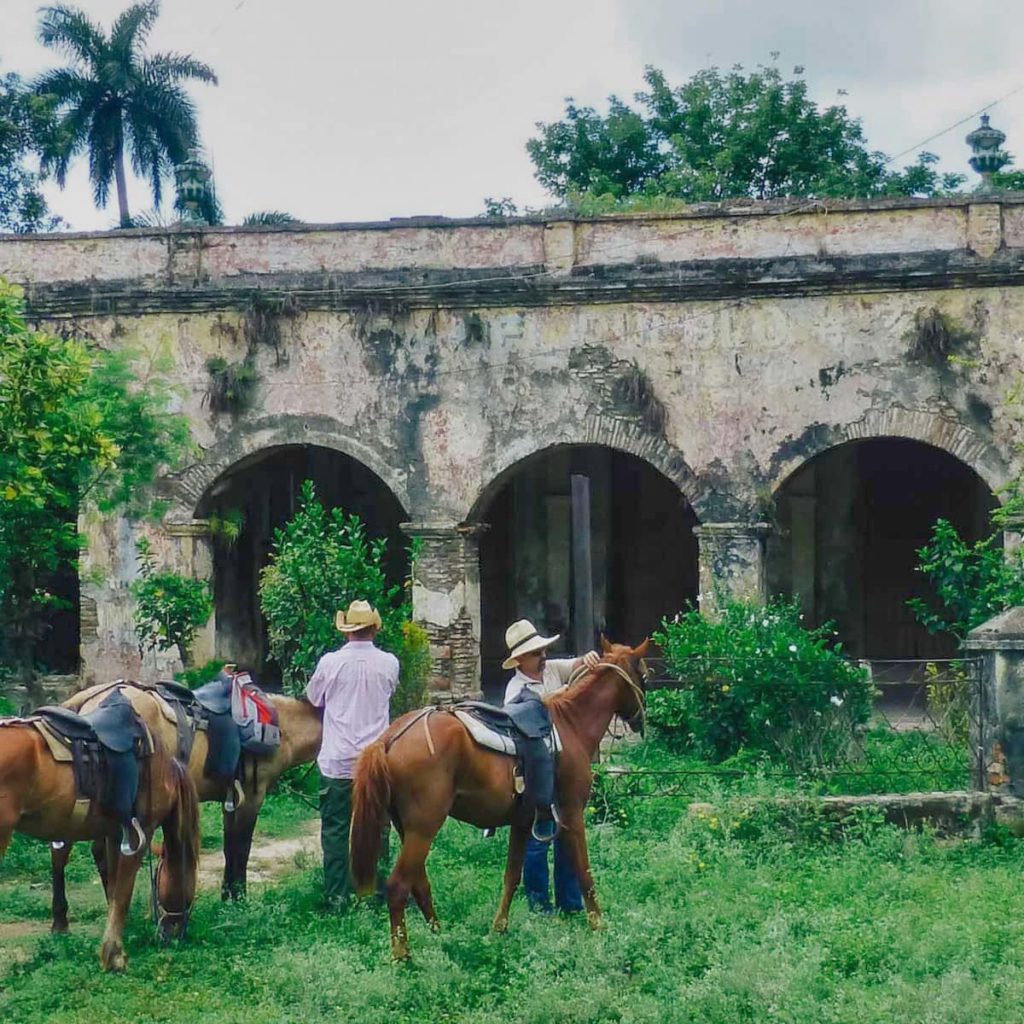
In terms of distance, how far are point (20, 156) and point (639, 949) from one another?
26181mm

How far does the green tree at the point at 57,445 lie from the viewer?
9.57m

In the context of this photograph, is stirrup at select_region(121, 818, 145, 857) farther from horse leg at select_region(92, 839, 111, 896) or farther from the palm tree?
the palm tree

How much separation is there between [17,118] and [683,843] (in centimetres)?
2486

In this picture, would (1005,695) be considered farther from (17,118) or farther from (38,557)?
(17,118)

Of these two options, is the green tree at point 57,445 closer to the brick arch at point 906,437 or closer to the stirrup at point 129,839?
the stirrup at point 129,839

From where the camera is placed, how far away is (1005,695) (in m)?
8.67

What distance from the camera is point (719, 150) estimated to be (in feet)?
89.4

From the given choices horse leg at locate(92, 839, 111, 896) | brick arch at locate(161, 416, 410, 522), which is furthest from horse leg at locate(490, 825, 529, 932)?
brick arch at locate(161, 416, 410, 522)

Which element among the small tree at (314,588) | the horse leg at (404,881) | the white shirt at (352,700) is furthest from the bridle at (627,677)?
the small tree at (314,588)

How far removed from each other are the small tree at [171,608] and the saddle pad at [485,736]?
7294 mm

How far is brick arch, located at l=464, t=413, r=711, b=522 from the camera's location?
46.7ft

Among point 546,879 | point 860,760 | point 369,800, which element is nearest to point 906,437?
point 860,760

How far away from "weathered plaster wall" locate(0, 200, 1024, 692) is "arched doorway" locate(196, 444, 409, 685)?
2.17 feet

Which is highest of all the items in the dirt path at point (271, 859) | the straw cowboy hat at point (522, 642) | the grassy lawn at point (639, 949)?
the straw cowboy hat at point (522, 642)
